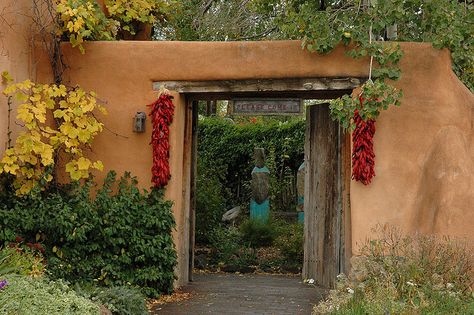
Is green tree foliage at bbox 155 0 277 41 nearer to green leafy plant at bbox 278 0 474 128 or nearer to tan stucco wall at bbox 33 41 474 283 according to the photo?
green leafy plant at bbox 278 0 474 128

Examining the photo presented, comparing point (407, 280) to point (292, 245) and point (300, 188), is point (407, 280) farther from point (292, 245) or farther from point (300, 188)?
point (300, 188)

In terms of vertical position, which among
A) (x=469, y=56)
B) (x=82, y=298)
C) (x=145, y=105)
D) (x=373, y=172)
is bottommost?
(x=82, y=298)

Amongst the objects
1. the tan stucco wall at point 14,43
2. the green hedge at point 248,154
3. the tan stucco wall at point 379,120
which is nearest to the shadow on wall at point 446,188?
the tan stucco wall at point 379,120

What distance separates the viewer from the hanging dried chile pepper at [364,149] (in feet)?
29.9

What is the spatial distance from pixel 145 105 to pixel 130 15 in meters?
1.55

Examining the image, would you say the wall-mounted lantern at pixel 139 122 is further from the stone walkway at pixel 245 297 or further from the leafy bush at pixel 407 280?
the leafy bush at pixel 407 280

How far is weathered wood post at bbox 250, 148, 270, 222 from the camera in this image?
55.7ft

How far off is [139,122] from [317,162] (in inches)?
102

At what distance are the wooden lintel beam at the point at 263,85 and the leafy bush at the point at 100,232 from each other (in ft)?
4.54

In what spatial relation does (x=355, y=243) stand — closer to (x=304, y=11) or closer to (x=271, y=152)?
(x=304, y=11)

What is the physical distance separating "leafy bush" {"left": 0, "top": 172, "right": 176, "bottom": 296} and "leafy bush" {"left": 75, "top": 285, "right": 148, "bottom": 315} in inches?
53.7

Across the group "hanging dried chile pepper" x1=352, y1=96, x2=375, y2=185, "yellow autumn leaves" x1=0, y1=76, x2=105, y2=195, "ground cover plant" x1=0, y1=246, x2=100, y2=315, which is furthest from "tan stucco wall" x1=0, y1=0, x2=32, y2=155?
"hanging dried chile pepper" x1=352, y1=96, x2=375, y2=185

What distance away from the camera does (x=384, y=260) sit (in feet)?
26.1

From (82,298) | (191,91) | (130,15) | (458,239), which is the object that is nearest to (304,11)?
(191,91)
